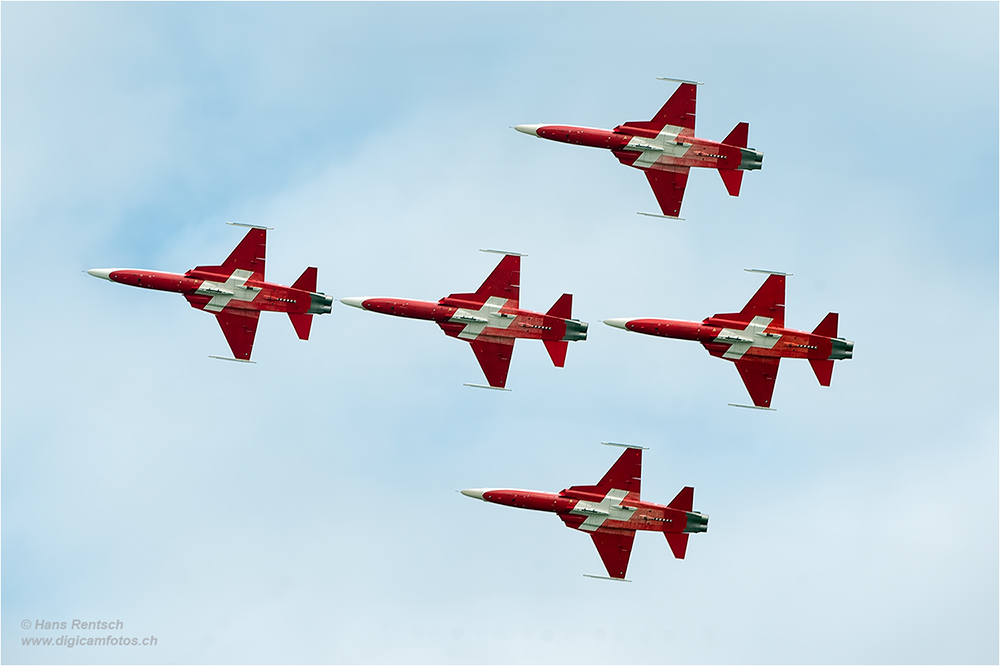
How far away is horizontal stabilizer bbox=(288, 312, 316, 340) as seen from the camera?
111m

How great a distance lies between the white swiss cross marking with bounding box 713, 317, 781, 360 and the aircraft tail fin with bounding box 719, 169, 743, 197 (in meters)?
8.11

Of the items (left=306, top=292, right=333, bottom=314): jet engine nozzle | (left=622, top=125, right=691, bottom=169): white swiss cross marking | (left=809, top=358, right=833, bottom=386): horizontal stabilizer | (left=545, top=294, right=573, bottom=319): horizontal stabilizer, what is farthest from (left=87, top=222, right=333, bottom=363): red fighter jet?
(left=809, top=358, right=833, bottom=386): horizontal stabilizer

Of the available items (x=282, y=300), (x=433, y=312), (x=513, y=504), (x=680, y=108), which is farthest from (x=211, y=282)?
(x=680, y=108)

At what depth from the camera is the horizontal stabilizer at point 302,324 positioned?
4355 inches

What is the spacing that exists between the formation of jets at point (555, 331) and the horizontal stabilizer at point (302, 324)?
0.06m

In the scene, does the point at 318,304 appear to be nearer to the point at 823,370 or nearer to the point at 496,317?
the point at 496,317

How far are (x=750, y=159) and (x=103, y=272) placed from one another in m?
38.4

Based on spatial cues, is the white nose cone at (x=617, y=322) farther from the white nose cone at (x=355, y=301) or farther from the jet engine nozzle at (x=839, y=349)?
the white nose cone at (x=355, y=301)

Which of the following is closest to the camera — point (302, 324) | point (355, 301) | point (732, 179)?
→ point (302, 324)

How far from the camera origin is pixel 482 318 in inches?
4382

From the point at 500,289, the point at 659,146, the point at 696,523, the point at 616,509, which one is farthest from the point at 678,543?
the point at 659,146

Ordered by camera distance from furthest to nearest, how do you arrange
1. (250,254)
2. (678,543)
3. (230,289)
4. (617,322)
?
(250,254), (230,289), (617,322), (678,543)

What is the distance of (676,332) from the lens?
111 m

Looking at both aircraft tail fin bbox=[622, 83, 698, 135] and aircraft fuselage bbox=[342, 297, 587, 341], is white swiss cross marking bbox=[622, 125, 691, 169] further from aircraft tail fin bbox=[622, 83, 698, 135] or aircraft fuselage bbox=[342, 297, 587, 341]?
aircraft fuselage bbox=[342, 297, 587, 341]
